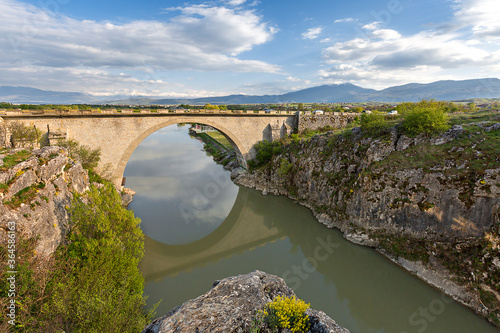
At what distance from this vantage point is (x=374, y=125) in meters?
19.3

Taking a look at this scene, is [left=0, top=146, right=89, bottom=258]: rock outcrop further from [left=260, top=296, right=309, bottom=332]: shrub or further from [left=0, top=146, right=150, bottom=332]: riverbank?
[left=260, top=296, right=309, bottom=332]: shrub

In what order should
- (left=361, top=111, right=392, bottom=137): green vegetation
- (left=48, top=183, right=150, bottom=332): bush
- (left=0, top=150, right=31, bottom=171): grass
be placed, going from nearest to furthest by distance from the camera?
(left=48, top=183, right=150, bottom=332): bush
(left=0, top=150, right=31, bottom=171): grass
(left=361, top=111, right=392, bottom=137): green vegetation

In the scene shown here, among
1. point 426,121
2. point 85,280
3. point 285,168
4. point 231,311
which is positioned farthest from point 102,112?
point 426,121

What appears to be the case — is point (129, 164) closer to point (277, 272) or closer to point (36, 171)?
point (36, 171)

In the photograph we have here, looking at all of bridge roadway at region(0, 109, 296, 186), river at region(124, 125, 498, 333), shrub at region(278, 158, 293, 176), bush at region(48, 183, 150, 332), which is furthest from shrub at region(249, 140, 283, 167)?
bush at region(48, 183, 150, 332)

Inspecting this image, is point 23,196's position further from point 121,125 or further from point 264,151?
point 264,151

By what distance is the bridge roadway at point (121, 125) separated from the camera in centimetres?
2011

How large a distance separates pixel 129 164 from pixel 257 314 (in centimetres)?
4051

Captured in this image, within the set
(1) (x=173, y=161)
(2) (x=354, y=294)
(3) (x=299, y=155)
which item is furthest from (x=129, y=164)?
(2) (x=354, y=294)

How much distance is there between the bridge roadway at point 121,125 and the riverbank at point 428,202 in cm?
1221

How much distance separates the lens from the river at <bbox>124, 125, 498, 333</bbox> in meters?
11.6

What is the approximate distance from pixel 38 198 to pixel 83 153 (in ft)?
40.2

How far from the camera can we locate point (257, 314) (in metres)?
5.31

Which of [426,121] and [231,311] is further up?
[426,121]
